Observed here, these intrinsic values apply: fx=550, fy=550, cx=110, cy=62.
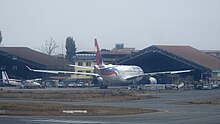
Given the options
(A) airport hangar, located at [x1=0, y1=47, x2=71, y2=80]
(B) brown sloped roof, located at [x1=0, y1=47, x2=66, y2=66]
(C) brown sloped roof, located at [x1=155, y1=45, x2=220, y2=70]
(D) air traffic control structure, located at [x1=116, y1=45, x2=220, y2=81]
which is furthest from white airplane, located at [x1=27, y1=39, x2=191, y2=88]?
(B) brown sloped roof, located at [x1=0, y1=47, x2=66, y2=66]

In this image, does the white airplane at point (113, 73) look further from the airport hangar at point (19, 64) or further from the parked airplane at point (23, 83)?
the airport hangar at point (19, 64)

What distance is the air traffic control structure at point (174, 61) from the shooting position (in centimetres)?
11988

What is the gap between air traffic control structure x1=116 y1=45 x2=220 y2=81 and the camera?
120 metres

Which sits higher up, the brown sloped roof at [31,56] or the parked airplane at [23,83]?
the brown sloped roof at [31,56]

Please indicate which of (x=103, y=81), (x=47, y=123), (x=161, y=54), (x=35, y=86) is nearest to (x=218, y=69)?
(x=161, y=54)

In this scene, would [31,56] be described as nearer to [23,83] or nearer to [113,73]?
[23,83]

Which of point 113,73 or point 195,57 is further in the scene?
point 195,57

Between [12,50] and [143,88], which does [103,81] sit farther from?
[12,50]

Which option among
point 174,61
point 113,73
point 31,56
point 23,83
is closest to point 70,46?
point 31,56

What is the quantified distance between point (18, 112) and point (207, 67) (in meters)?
78.5

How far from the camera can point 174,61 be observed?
127250 mm

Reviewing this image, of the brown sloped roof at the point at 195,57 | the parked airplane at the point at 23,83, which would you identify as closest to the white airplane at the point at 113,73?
the parked airplane at the point at 23,83

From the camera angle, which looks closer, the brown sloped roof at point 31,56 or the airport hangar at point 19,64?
the airport hangar at point 19,64

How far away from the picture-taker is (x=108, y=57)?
156 meters
